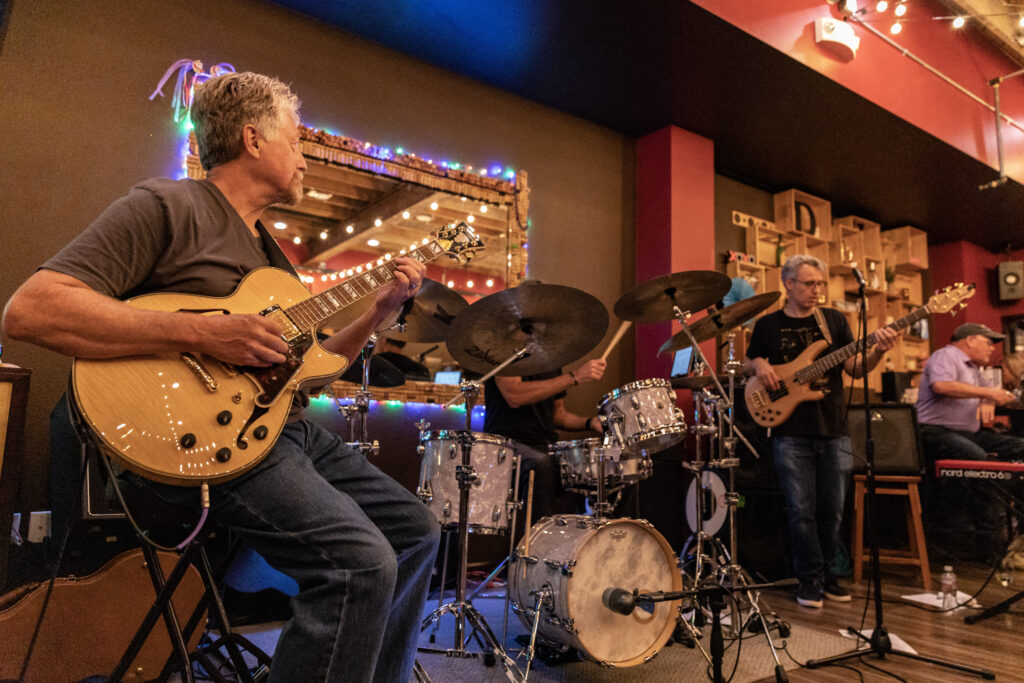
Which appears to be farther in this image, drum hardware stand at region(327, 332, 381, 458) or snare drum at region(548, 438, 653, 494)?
drum hardware stand at region(327, 332, 381, 458)

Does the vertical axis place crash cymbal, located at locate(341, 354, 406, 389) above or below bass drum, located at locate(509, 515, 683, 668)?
above

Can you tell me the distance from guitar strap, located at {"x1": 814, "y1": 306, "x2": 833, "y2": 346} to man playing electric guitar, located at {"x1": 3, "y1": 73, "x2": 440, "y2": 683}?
3.21m

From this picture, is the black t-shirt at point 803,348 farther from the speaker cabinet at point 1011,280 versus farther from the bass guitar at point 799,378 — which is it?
the speaker cabinet at point 1011,280

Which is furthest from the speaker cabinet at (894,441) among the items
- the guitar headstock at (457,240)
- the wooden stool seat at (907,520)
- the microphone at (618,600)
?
the guitar headstock at (457,240)

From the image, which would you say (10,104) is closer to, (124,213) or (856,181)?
(124,213)

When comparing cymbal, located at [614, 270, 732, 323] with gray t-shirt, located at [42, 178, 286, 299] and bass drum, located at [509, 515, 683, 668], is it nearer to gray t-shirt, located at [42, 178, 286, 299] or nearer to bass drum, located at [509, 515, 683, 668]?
bass drum, located at [509, 515, 683, 668]

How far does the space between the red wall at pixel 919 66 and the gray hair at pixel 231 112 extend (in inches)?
121

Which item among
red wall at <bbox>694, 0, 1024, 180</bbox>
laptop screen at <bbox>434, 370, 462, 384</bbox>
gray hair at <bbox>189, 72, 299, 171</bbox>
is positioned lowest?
laptop screen at <bbox>434, 370, 462, 384</bbox>

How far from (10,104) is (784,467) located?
4.58m

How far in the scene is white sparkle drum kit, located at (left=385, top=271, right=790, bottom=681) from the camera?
2.49m

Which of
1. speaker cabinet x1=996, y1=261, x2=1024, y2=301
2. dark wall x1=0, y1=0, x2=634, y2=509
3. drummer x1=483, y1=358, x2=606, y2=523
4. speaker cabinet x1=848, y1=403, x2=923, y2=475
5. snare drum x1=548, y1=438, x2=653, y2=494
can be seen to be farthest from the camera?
speaker cabinet x1=996, y1=261, x2=1024, y2=301

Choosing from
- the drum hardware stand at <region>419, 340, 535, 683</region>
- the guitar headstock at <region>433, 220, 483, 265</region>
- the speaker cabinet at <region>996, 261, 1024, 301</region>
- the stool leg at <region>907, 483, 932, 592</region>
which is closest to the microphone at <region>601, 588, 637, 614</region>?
the drum hardware stand at <region>419, 340, 535, 683</region>

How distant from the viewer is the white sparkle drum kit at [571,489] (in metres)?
2.49

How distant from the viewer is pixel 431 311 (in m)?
3.37
